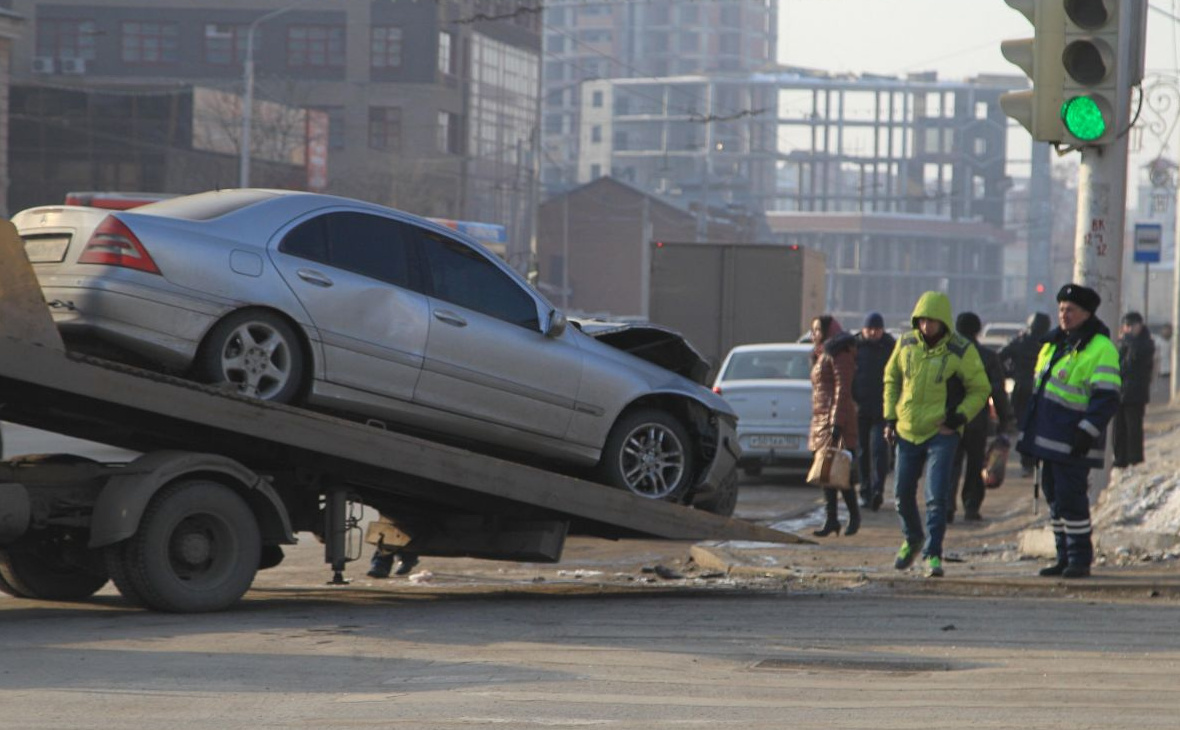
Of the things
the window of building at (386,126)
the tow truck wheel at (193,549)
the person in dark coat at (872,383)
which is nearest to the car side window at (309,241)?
the tow truck wheel at (193,549)

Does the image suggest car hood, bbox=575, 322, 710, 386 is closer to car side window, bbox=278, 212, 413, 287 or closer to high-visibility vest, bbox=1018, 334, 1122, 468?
car side window, bbox=278, 212, 413, 287

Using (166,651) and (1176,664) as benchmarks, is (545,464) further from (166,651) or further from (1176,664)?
(1176,664)

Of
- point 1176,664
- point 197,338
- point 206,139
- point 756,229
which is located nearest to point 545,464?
point 197,338

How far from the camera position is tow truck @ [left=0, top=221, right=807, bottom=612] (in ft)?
27.4

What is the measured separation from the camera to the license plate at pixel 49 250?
8.71m

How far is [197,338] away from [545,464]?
2.60 metres

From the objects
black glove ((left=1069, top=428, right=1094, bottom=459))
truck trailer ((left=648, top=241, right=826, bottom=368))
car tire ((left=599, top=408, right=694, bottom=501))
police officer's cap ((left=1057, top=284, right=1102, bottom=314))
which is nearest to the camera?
black glove ((left=1069, top=428, right=1094, bottom=459))

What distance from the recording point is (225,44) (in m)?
86.4

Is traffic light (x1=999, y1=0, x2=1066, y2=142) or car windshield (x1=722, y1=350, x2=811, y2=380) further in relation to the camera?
car windshield (x1=722, y1=350, x2=811, y2=380)

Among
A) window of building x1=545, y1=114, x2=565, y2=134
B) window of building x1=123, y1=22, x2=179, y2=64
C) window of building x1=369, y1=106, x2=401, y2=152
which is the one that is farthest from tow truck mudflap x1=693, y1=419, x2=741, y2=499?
window of building x1=545, y1=114, x2=565, y2=134

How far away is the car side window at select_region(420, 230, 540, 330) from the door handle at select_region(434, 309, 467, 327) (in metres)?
0.11

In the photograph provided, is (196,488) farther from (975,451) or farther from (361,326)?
(975,451)

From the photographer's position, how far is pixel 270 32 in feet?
286

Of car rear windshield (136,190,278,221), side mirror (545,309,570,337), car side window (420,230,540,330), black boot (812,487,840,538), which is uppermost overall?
car rear windshield (136,190,278,221)
